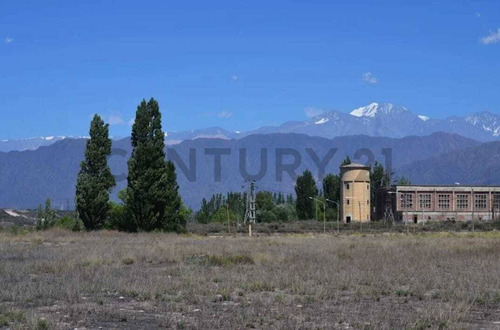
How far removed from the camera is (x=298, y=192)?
426 ft

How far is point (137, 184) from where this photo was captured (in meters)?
59.0

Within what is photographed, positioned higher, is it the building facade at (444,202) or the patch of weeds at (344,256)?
the building facade at (444,202)

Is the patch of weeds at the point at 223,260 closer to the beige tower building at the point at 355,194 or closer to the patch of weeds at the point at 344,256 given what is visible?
the patch of weeds at the point at 344,256

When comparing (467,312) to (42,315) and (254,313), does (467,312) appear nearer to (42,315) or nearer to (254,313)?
(254,313)

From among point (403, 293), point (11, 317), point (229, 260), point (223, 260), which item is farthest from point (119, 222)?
point (11, 317)

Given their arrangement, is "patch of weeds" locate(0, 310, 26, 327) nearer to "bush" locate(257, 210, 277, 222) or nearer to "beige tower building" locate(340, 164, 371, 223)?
"beige tower building" locate(340, 164, 371, 223)

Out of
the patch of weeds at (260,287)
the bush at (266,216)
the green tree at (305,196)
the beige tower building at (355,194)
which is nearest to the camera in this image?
the patch of weeds at (260,287)

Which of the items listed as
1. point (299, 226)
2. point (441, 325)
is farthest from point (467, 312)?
point (299, 226)

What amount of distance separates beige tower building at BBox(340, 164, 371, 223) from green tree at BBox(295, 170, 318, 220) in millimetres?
6896

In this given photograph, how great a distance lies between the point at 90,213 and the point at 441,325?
50.9 meters

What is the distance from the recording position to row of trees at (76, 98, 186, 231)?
5934cm

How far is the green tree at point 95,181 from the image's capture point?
6128cm

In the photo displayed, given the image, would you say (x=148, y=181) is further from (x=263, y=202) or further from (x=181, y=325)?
(x=263, y=202)

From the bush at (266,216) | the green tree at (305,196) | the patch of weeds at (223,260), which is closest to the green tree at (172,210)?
the patch of weeds at (223,260)
